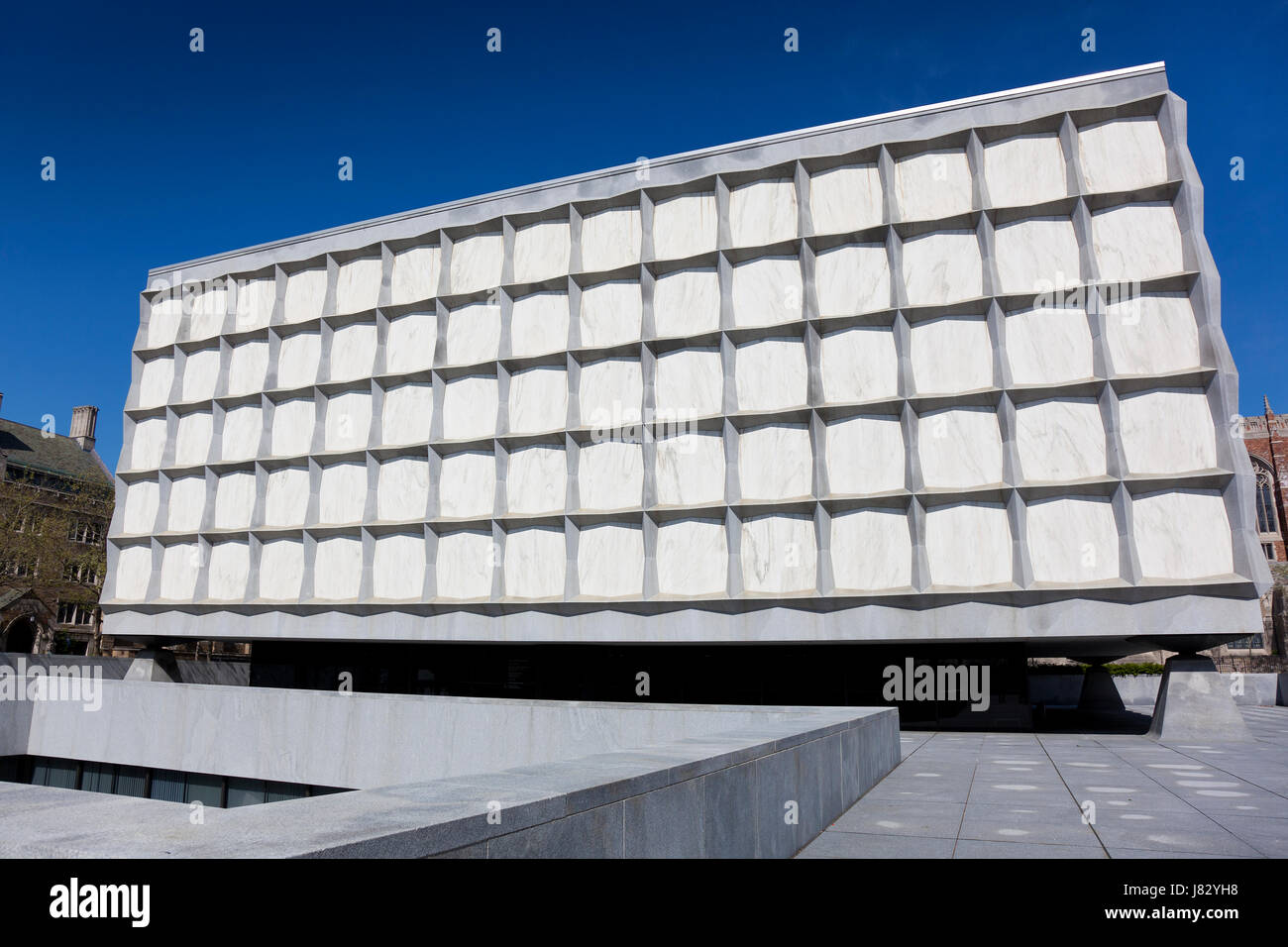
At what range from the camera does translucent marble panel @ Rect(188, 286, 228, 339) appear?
132ft

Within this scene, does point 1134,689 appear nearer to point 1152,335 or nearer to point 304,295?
point 1152,335

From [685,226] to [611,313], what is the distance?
13.0 ft

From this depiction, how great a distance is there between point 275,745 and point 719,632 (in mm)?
13412

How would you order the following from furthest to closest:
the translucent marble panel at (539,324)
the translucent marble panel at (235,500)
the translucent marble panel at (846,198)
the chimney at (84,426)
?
the chimney at (84,426) → the translucent marble panel at (235,500) → the translucent marble panel at (539,324) → the translucent marble panel at (846,198)

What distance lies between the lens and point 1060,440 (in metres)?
25.1

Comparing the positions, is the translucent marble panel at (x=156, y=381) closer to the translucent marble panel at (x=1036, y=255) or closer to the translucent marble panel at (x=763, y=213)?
the translucent marble panel at (x=763, y=213)

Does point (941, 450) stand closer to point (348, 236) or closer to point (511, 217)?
point (511, 217)

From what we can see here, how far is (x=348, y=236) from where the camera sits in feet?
121

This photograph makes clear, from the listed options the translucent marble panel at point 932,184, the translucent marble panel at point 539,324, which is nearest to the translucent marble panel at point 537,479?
the translucent marble panel at point 539,324

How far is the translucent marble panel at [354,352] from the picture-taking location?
117 ft

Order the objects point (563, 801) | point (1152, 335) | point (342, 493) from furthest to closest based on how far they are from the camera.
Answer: point (342, 493) → point (1152, 335) → point (563, 801)

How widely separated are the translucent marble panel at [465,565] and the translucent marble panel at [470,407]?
387 cm

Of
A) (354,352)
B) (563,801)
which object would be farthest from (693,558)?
(563,801)
